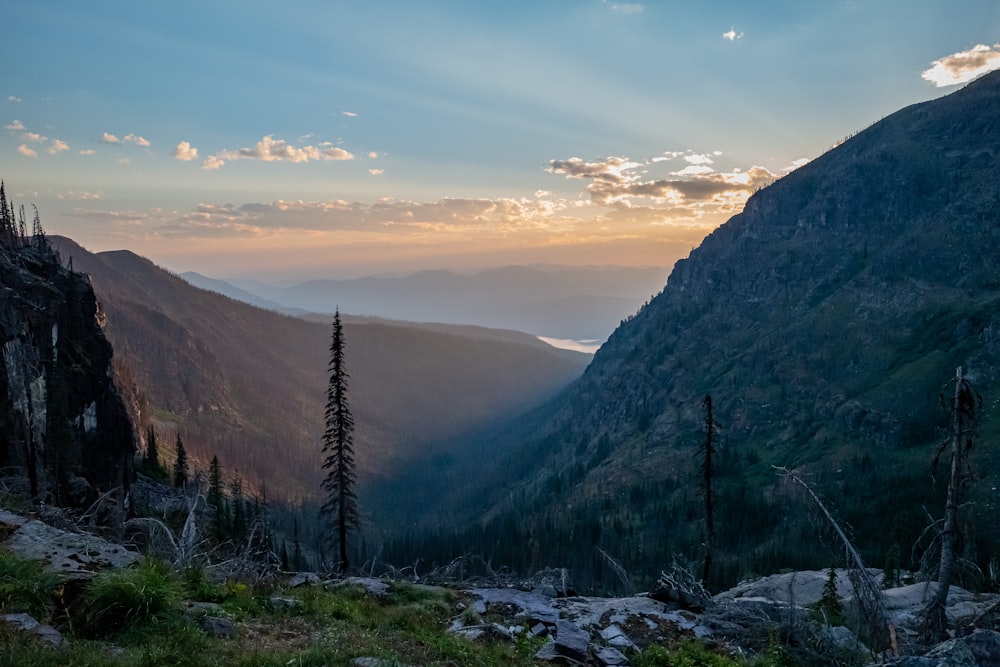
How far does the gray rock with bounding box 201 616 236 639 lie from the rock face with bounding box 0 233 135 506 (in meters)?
13.9

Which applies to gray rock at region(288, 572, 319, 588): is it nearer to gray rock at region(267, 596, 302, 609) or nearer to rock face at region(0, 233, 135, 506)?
gray rock at region(267, 596, 302, 609)

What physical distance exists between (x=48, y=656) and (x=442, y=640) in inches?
298

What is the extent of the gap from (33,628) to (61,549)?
459 cm

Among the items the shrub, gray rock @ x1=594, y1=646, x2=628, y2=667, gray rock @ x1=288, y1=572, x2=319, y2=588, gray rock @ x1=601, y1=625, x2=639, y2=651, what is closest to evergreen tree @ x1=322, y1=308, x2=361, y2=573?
gray rock @ x1=288, y1=572, x2=319, y2=588

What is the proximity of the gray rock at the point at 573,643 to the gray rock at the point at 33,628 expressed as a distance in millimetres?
10338

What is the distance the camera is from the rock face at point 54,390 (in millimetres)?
43938

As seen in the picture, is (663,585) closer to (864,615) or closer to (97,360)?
(864,615)

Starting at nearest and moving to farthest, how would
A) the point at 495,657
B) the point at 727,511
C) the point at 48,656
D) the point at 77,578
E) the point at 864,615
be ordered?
the point at 48,656 < the point at 77,578 < the point at 495,657 < the point at 864,615 < the point at 727,511

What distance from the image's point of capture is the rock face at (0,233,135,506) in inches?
1730

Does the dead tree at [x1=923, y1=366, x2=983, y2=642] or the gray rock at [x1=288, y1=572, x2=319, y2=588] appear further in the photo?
the gray rock at [x1=288, y1=572, x2=319, y2=588]

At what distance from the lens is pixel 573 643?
47.8 ft

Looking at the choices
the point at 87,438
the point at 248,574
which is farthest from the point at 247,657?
the point at 87,438

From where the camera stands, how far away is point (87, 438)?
8000 centimetres

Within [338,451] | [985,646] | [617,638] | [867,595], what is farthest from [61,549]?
[338,451]
